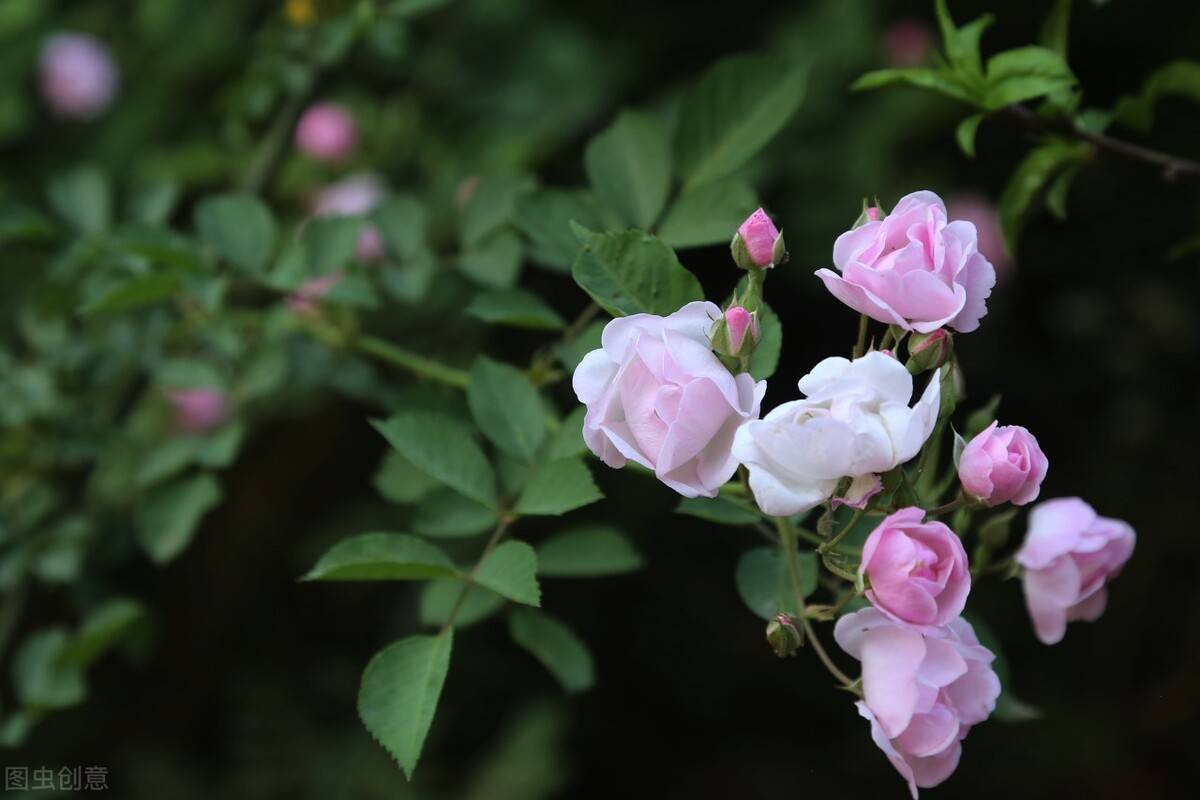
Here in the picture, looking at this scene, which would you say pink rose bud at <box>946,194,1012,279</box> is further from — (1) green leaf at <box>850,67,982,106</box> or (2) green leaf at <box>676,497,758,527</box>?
(2) green leaf at <box>676,497,758,527</box>

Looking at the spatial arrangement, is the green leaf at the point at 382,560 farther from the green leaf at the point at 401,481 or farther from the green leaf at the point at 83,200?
the green leaf at the point at 83,200

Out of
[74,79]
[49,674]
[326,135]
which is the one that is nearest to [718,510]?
[49,674]

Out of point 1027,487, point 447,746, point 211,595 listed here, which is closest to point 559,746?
point 447,746

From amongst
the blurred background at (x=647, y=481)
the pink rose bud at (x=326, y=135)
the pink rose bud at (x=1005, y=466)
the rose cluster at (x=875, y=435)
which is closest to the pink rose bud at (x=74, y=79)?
the blurred background at (x=647, y=481)

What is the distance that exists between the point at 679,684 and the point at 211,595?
2.75 feet

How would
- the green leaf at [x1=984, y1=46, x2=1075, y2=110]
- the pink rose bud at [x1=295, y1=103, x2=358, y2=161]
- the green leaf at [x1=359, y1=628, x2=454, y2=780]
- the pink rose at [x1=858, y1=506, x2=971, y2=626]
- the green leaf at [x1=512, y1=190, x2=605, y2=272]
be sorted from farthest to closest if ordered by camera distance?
1. the pink rose bud at [x1=295, y1=103, x2=358, y2=161]
2. the green leaf at [x1=512, y1=190, x2=605, y2=272]
3. the green leaf at [x1=984, y1=46, x2=1075, y2=110]
4. the green leaf at [x1=359, y1=628, x2=454, y2=780]
5. the pink rose at [x1=858, y1=506, x2=971, y2=626]

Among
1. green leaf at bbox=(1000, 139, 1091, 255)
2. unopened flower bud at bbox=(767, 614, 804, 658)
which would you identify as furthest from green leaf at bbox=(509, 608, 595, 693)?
green leaf at bbox=(1000, 139, 1091, 255)

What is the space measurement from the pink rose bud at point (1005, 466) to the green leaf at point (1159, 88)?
0.38 metres

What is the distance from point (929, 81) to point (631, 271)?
0.29m

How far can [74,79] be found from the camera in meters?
1.90

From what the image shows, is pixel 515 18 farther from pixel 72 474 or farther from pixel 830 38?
pixel 72 474

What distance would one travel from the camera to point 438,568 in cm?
67

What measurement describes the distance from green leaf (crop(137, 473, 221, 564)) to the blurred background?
583 mm

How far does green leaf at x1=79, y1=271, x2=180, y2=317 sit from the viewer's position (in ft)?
2.82
